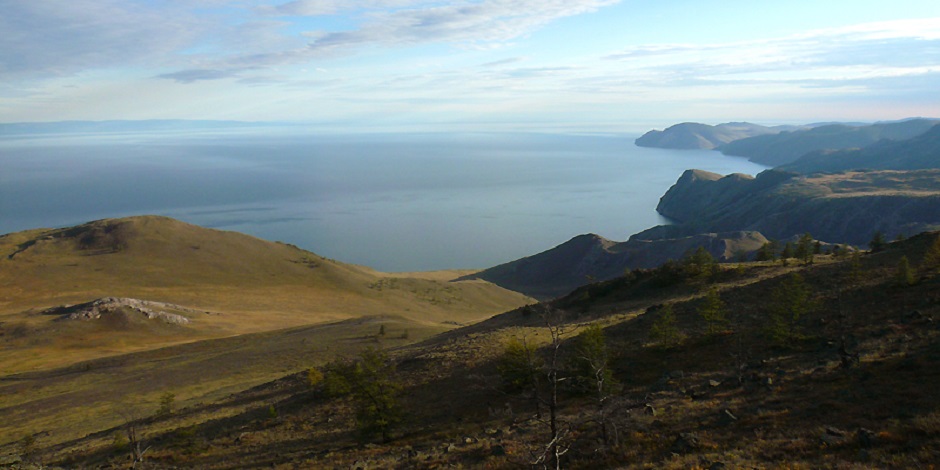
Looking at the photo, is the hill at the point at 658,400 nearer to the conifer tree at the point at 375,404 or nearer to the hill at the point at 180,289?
the conifer tree at the point at 375,404

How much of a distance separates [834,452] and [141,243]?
109m

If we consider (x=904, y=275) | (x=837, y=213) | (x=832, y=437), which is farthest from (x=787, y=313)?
(x=837, y=213)

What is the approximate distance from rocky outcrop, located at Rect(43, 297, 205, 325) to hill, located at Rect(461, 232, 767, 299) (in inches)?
2817

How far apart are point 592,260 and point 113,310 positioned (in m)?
101

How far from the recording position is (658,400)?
62.5ft

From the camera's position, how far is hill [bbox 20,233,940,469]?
13945 millimetres

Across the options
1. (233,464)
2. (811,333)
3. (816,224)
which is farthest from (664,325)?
(816,224)

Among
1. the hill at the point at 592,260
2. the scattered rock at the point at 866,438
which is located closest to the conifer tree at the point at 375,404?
the scattered rock at the point at 866,438

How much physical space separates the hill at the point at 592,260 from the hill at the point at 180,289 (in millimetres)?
20754

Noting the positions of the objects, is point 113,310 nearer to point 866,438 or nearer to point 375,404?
point 375,404

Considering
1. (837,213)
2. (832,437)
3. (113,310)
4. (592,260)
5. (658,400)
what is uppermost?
(832,437)

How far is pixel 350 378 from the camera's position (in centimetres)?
2889

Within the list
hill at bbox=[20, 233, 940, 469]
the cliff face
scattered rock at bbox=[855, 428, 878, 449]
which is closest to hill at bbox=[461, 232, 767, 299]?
the cliff face

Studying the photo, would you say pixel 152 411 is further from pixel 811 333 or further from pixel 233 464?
pixel 811 333
